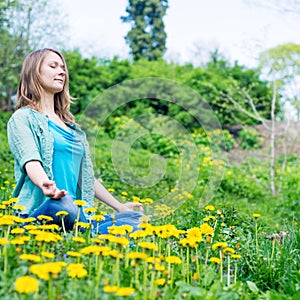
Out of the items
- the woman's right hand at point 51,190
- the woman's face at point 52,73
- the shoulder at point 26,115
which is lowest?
the woman's right hand at point 51,190

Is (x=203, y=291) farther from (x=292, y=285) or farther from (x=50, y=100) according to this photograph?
(x=50, y=100)

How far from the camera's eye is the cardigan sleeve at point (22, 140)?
2.34 m

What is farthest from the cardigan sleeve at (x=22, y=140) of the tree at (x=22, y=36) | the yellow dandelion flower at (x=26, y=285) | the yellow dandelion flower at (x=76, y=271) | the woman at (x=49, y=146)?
the tree at (x=22, y=36)

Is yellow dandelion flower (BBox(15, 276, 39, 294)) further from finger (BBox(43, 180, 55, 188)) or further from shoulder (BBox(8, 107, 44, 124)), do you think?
shoulder (BBox(8, 107, 44, 124))

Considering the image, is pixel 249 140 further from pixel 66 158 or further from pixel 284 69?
pixel 66 158

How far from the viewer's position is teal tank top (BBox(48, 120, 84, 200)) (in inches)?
102

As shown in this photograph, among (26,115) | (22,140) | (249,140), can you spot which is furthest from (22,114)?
(249,140)

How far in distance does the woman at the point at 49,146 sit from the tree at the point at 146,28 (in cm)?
1459

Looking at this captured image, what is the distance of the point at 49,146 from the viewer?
98.8 inches

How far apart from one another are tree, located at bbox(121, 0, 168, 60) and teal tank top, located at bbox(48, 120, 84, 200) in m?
14.7

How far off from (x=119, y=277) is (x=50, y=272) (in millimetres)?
410

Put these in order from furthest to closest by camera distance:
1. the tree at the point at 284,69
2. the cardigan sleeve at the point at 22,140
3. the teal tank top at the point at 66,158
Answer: the tree at the point at 284,69, the teal tank top at the point at 66,158, the cardigan sleeve at the point at 22,140

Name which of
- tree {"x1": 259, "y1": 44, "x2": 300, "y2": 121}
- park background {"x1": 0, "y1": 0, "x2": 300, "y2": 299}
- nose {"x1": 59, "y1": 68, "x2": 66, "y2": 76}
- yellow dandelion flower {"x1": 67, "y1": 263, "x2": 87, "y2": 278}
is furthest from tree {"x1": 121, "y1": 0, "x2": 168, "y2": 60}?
yellow dandelion flower {"x1": 67, "y1": 263, "x2": 87, "y2": 278}

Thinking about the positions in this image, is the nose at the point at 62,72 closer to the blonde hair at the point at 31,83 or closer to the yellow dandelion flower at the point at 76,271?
the blonde hair at the point at 31,83
